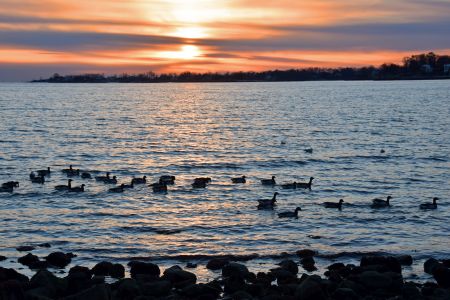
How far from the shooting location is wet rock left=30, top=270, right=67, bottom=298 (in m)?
18.2

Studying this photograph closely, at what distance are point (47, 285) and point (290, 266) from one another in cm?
844

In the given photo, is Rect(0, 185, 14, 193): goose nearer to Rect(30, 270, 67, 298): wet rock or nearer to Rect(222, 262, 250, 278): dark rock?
Rect(30, 270, 67, 298): wet rock

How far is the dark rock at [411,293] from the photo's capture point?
1842 cm

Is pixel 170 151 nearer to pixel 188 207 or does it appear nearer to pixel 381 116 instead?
pixel 188 207

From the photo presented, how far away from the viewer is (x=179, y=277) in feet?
66.8

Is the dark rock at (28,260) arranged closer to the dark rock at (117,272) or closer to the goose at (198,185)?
the dark rock at (117,272)

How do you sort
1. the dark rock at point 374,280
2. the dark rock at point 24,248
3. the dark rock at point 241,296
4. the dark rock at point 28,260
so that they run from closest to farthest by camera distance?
the dark rock at point 241,296 < the dark rock at point 374,280 < the dark rock at point 28,260 < the dark rock at point 24,248

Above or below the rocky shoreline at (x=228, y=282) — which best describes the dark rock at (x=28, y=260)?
below

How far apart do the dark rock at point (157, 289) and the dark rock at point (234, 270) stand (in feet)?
8.92

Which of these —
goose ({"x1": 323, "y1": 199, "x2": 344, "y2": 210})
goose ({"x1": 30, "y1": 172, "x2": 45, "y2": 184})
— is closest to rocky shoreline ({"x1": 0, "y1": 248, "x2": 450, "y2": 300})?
goose ({"x1": 323, "y1": 199, "x2": 344, "y2": 210})

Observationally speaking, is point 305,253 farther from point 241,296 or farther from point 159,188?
point 159,188

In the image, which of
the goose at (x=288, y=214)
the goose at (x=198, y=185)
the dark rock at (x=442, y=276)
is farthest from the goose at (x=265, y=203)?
the dark rock at (x=442, y=276)

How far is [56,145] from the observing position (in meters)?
63.2

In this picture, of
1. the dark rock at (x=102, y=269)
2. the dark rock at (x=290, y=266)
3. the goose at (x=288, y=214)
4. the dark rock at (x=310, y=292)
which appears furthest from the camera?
the goose at (x=288, y=214)
